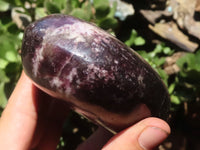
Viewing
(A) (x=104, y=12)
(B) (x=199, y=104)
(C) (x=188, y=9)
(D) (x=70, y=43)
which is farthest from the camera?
(B) (x=199, y=104)

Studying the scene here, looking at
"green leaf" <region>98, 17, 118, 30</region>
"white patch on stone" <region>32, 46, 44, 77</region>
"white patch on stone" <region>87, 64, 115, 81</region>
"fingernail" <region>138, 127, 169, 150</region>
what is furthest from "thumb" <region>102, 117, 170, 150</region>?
"green leaf" <region>98, 17, 118, 30</region>

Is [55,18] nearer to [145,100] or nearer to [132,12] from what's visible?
[145,100]

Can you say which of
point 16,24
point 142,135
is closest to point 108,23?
point 16,24

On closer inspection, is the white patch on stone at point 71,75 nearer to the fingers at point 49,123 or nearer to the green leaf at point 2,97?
the fingers at point 49,123

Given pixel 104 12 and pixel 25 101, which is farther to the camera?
pixel 104 12

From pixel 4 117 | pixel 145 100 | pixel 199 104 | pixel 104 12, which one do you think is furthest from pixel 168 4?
pixel 4 117

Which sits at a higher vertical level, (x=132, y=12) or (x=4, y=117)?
(x=132, y=12)
